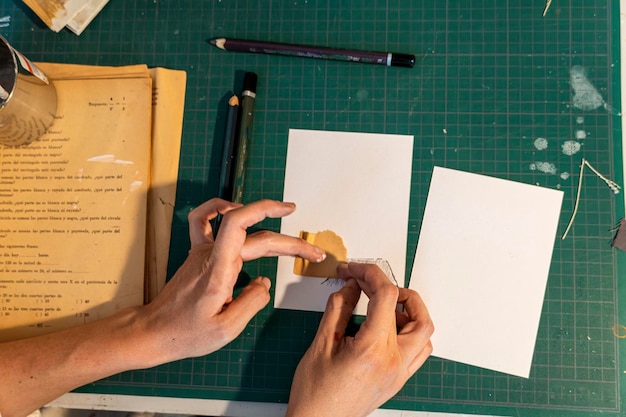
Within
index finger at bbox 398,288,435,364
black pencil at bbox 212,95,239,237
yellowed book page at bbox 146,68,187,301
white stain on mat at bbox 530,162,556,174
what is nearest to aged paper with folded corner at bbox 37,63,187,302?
yellowed book page at bbox 146,68,187,301

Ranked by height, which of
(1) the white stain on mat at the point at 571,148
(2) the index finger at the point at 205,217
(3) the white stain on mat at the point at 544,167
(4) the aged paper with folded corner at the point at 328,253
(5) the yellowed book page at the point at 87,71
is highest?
(5) the yellowed book page at the point at 87,71

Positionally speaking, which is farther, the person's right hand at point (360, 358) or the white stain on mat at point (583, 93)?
the white stain on mat at point (583, 93)

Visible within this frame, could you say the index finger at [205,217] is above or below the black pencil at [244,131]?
below

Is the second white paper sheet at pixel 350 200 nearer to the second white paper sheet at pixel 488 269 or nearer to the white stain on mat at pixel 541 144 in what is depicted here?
the second white paper sheet at pixel 488 269

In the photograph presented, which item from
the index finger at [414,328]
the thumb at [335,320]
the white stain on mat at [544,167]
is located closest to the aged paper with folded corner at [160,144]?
the thumb at [335,320]

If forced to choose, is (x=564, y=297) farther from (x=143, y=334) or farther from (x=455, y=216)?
(x=143, y=334)

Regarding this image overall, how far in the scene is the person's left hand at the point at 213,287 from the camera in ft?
2.20

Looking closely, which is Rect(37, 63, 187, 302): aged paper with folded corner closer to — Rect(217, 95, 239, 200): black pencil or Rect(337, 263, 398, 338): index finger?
Rect(217, 95, 239, 200): black pencil

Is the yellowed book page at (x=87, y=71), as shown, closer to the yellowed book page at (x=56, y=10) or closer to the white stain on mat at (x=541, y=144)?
the yellowed book page at (x=56, y=10)

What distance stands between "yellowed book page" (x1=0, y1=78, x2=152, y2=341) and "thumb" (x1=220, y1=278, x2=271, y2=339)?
22cm

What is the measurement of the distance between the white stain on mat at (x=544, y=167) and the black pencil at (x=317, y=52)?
0.31m

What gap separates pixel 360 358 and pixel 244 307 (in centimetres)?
21

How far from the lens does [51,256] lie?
85 cm

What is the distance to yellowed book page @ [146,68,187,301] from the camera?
86 centimetres
